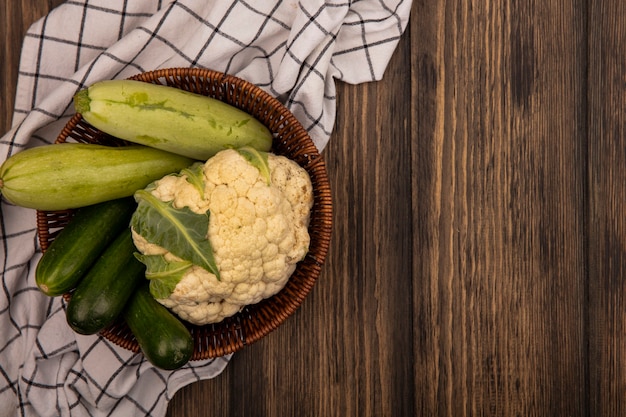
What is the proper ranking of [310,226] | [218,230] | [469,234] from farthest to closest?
1. [469,234]
2. [310,226]
3. [218,230]

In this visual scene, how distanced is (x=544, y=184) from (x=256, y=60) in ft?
1.92

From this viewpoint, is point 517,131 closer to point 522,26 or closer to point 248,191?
point 522,26

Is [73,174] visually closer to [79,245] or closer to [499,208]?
[79,245]

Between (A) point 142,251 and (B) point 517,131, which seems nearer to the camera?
(A) point 142,251

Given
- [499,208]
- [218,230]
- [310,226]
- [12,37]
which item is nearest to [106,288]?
[218,230]

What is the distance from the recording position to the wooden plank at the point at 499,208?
1.09m

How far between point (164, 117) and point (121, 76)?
259 mm

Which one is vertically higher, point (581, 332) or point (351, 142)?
point (351, 142)

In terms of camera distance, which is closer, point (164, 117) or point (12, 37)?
point (164, 117)

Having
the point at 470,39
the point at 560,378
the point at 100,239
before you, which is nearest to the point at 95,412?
the point at 100,239

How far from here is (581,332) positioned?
1115 mm

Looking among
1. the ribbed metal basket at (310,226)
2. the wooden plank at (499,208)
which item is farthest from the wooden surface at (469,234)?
the ribbed metal basket at (310,226)

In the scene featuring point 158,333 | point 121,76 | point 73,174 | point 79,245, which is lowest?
point 158,333

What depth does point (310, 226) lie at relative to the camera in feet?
3.21
